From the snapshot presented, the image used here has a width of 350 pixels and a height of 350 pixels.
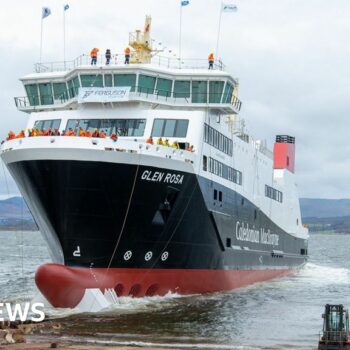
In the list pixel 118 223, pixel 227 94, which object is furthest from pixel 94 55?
pixel 118 223

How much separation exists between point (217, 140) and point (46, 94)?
755 centimetres

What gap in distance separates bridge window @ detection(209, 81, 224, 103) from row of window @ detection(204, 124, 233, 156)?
1215 mm

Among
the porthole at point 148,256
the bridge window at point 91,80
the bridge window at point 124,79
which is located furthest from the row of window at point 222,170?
the bridge window at point 91,80

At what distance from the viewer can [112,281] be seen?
24.6m

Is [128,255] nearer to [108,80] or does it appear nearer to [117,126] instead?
[117,126]

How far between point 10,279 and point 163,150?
18256mm

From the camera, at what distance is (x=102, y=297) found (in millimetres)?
24438

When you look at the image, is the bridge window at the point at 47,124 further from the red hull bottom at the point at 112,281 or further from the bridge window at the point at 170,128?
the red hull bottom at the point at 112,281

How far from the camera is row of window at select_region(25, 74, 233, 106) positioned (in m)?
28.8

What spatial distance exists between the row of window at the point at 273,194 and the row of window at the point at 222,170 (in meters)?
6.07

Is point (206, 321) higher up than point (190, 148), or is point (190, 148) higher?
point (190, 148)

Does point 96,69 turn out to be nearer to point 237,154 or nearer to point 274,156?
point 237,154

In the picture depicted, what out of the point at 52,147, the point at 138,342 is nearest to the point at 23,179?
the point at 52,147

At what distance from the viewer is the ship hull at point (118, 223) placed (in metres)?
24.1
